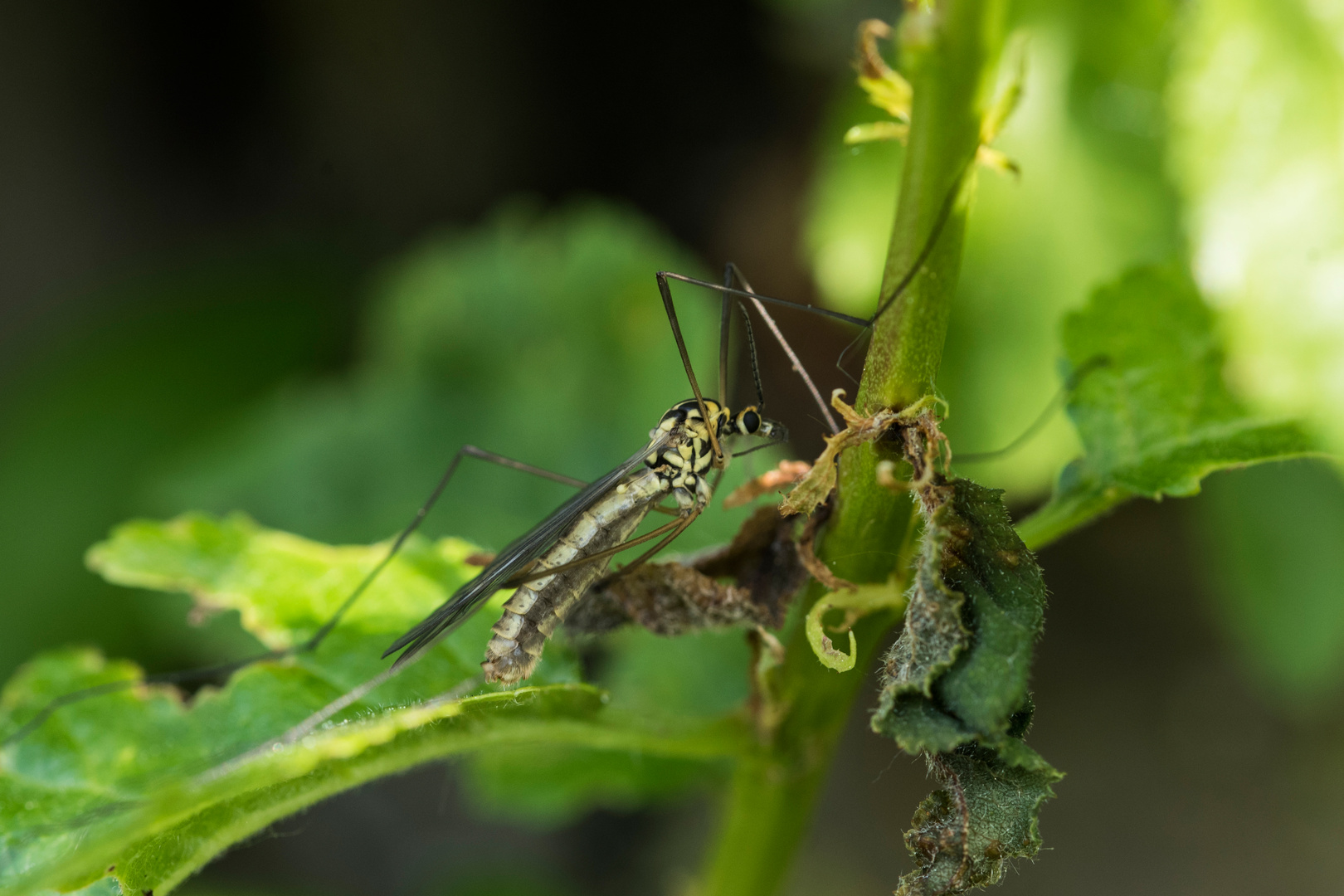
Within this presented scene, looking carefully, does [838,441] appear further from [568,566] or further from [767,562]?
[568,566]

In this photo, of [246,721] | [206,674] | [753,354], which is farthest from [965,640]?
[206,674]

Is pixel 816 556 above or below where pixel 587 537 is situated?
below

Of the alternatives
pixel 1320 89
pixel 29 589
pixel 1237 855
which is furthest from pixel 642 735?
pixel 29 589

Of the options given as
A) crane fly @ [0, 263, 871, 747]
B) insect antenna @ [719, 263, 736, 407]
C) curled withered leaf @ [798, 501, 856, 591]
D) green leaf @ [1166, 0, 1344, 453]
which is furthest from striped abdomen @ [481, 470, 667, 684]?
green leaf @ [1166, 0, 1344, 453]

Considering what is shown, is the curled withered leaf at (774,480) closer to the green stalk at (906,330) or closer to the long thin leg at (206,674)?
the green stalk at (906,330)

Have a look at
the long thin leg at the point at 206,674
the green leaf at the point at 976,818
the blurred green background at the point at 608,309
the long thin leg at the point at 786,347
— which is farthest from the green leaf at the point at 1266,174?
the long thin leg at the point at 206,674
